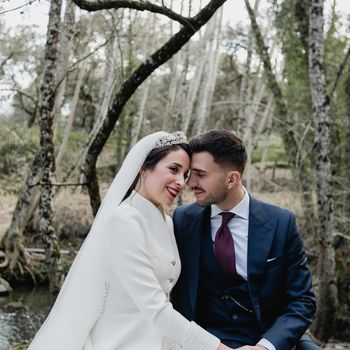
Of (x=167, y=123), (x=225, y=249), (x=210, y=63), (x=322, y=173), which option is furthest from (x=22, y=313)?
(x=210, y=63)

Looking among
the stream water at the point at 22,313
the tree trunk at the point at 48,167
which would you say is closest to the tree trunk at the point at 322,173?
the tree trunk at the point at 48,167

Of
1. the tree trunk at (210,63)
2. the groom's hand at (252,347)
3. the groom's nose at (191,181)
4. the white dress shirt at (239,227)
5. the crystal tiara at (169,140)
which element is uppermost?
the tree trunk at (210,63)

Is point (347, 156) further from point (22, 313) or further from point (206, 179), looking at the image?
point (206, 179)

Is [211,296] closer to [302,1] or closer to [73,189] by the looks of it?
[302,1]

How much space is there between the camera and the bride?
2.61m

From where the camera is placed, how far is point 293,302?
3.00 m

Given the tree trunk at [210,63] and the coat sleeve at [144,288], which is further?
the tree trunk at [210,63]

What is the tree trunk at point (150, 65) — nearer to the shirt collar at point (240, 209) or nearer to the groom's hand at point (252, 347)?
the shirt collar at point (240, 209)

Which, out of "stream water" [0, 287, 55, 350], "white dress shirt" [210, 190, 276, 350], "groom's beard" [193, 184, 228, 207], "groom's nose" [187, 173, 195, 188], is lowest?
"stream water" [0, 287, 55, 350]

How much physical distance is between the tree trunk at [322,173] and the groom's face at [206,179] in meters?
3.66

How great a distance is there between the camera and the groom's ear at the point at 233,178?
3.11 metres

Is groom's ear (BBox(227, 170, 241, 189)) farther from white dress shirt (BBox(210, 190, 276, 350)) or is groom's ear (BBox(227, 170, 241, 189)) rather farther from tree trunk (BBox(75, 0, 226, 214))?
tree trunk (BBox(75, 0, 226, 214))

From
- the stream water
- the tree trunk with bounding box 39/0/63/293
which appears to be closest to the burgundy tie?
the tree trunk with bounding box 39/0/63/293

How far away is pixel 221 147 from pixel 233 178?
0.67 ft
